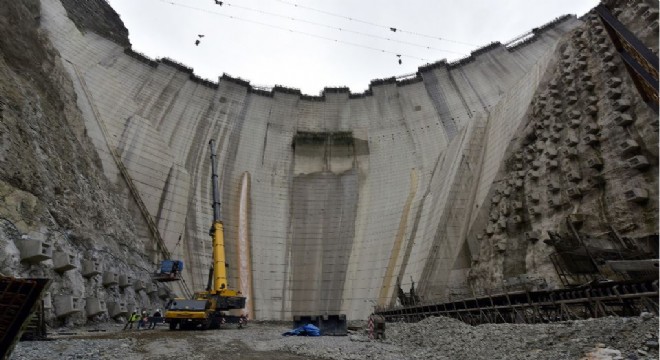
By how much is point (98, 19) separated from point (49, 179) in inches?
968

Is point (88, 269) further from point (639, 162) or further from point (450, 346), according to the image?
point (639, 162)

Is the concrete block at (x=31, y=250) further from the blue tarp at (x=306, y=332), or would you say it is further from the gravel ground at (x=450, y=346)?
the blue tarp at (x=306, y=332)

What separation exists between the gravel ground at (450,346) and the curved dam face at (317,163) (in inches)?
440

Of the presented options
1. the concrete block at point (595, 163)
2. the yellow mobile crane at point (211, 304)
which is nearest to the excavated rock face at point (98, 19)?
the yellow mobile crane at point (211, 304)

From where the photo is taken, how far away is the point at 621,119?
47.6ft

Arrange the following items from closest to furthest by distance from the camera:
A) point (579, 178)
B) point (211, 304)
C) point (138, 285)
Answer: point (579, 178) → point (211, 304) → point (138, 285)

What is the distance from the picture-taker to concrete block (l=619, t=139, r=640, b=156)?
1364 centimetres

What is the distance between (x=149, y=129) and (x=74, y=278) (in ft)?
56.9

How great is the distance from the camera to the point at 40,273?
13.2 meters

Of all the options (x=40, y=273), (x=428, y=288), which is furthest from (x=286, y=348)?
(x=428, y=288)

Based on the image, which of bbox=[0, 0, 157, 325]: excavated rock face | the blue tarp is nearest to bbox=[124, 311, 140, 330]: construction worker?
bbox=[0, 0, 157, 325]: excavated rock face

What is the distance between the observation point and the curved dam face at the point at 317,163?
26000mm

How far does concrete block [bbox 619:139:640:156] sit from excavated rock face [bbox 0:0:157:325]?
18.9m

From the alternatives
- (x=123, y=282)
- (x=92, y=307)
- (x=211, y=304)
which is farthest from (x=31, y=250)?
(x=211, y=304)
